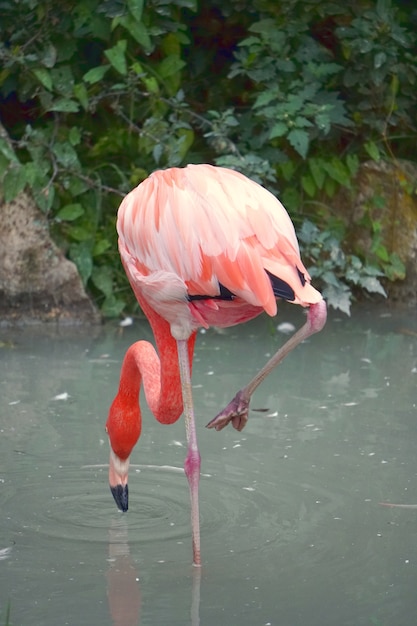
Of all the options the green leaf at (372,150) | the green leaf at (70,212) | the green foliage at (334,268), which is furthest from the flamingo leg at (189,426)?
the green leaf at (372,150)

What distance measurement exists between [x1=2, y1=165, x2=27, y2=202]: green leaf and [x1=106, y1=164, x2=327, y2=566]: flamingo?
234 cm

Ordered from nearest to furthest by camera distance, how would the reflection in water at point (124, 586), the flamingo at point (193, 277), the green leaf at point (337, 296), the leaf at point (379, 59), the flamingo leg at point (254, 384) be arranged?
the reflection in water at point (124, 586)
the flamingo at point (193, 277)
the flamingo leg at point (254, 384)
the green leaf at point (337, 296)
the leaf at point (379, 59)

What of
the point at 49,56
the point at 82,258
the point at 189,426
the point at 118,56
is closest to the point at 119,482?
the point at 189,426

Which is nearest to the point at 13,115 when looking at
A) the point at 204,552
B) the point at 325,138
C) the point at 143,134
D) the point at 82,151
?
the point at 82,151

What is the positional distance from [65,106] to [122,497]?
2912 millimetres

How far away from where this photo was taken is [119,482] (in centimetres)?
321

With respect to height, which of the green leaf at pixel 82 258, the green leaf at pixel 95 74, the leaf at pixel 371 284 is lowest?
the leaf at pixel 371 284

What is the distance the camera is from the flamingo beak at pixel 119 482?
10.5 ft

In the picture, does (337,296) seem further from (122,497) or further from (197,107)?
(122,497)

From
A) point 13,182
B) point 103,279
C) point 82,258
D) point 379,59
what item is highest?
point 379,59

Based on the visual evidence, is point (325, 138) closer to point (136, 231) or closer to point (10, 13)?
point (10, 13)

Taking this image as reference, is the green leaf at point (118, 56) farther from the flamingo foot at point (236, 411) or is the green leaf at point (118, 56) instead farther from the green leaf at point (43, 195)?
the flamingo foot at point (236, 411)

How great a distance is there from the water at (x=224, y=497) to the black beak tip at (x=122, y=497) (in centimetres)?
6

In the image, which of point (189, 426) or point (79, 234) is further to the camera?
point (79, 234)
